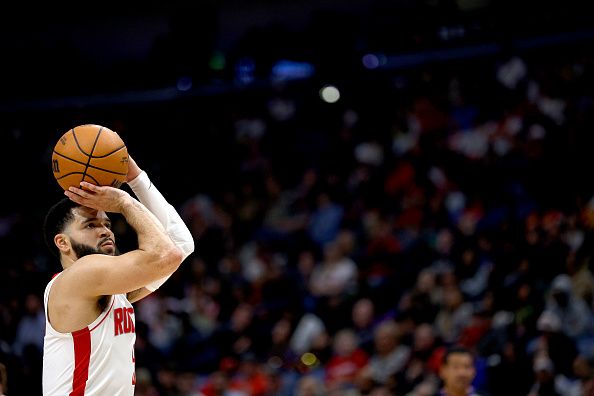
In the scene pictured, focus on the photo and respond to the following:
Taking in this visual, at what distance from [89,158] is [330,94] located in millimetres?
9268

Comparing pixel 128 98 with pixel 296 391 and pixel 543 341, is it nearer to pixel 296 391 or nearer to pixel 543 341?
pixel 296 391

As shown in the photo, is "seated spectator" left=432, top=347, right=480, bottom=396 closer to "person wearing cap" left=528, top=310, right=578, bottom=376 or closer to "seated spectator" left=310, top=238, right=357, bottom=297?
"person wearing cap" left=528, top=310, right=578, bottom=376

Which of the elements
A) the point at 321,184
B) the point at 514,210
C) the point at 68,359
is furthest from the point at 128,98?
the point at 68,359

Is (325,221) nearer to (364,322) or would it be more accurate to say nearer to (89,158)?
(364,322)

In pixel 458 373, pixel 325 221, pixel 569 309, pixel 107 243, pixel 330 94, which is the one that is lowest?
pixel 458 373

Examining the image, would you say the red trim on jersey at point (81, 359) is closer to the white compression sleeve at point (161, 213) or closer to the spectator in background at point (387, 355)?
the white compression sleeve at point (161, 213)

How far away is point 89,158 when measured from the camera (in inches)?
159

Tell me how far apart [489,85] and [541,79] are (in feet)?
2.29

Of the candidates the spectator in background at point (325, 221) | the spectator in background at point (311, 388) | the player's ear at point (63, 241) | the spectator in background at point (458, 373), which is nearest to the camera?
the player's ear at point (63, 241)

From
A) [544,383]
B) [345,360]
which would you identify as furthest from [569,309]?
[345,360]

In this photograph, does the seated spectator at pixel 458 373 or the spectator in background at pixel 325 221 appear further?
the spectator in background at pixel 325 221

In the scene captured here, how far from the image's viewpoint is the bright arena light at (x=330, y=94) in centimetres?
1307

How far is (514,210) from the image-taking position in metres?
10.3

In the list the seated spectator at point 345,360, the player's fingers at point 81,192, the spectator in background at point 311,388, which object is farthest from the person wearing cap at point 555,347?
the player's fingers at point 81,192
